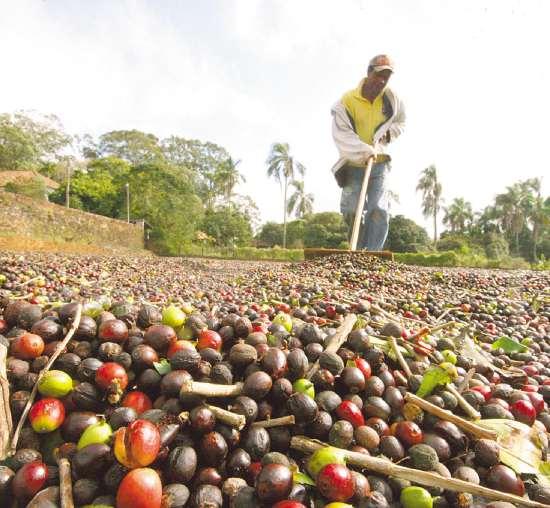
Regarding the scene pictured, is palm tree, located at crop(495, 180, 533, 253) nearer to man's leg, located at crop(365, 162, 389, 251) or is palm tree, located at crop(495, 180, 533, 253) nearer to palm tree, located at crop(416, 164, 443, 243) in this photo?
palm tree, located at crop(416, 164, 443, 243)

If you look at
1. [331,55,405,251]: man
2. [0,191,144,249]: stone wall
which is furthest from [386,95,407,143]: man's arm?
[0,191,144,249]: stone wall

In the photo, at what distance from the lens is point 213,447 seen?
109 cm

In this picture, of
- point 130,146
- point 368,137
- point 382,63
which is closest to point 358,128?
point 368,137

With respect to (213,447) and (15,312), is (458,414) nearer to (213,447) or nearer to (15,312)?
(213,447)

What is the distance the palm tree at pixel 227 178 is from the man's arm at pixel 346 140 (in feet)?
137

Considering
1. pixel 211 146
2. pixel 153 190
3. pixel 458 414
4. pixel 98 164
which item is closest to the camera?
pixel 458 414

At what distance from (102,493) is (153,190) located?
36.6m

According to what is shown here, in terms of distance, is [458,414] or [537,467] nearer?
[537,467]

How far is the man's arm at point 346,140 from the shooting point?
881 centimetres

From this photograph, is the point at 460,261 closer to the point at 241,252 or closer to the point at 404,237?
the point at 241,252

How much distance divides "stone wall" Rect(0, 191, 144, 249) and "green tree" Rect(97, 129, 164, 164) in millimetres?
22366

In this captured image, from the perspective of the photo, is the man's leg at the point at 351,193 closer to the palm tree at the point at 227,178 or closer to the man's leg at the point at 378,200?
the man's leg at the point at 378,200

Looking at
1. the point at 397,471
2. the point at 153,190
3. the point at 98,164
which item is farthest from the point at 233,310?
the point at 98,164

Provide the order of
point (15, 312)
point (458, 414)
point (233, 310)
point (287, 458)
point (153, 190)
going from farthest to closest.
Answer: point (153, 190) < point (233, 310) < point (15, 312) < point (458, 414) < point (287, 458)
